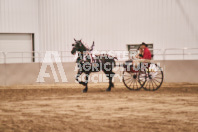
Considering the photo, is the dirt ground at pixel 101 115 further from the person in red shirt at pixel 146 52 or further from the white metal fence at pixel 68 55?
the white metal fence at pixel 68 55

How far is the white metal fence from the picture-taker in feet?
54.1

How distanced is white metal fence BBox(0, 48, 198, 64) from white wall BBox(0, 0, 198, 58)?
27cm

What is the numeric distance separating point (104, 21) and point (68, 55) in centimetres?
240

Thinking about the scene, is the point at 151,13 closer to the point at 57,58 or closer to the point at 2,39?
the point at 57,58

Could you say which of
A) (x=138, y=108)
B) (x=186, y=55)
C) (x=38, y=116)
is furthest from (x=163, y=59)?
(x=38, y=116)

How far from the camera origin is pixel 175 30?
54.0ft

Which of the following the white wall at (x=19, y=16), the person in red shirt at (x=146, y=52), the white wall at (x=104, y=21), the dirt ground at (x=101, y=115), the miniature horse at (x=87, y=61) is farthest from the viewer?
the white wall at (x=19, y=16)

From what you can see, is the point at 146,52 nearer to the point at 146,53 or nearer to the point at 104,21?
the point at 146,53

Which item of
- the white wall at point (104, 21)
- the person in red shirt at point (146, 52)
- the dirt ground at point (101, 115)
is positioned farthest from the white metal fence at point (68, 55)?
the dirt ground at point (101, 115)

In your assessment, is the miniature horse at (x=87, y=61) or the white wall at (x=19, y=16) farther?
the white wall at (x=19, y=16)

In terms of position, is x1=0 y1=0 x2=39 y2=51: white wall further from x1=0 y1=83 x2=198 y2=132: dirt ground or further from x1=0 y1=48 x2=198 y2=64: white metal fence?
x1=0 y1=83 x2=198 y2=132: dirt ground

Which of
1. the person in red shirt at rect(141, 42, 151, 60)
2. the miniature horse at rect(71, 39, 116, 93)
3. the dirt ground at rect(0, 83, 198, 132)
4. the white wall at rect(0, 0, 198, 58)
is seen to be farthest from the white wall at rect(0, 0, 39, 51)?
the dirt ground at rect(0, 83, 198, 132)

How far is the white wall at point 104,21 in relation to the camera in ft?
54.0

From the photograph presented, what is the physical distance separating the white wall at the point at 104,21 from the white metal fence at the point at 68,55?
10.8 inches
